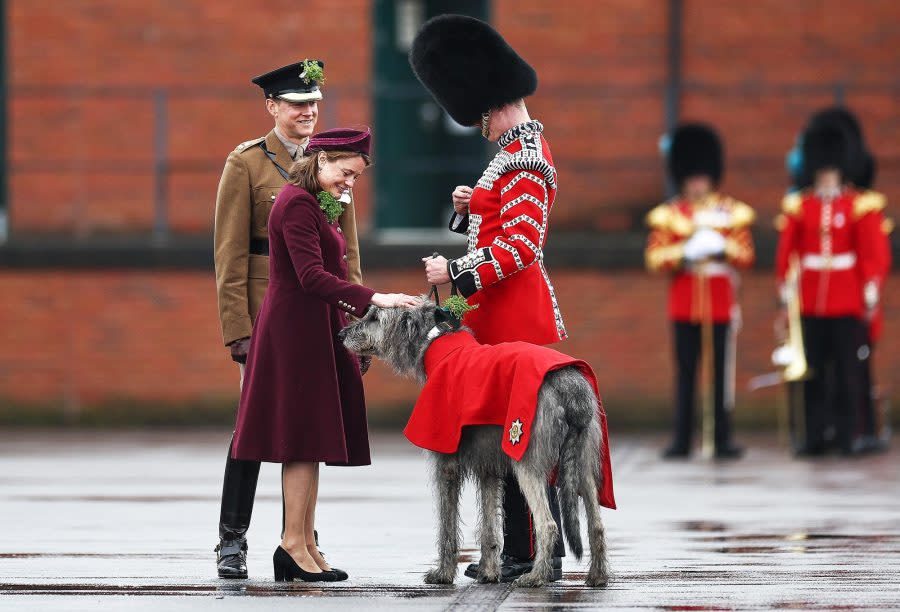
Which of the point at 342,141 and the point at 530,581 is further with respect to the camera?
the point at 342,141

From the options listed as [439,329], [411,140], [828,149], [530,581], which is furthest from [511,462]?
[411,140]

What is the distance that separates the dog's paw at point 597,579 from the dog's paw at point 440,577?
20.5 inches

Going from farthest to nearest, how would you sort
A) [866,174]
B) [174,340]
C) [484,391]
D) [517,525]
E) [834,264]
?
[174,340]
[866,174]
[834,264]
[517,525]
[484,391]

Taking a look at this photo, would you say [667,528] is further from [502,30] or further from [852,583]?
[502,30]

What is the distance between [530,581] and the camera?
6.62 metres

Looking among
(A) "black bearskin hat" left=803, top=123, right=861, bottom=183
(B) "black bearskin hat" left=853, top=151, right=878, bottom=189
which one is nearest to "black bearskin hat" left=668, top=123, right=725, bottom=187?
(A) "black bearskin hat" left=803, top=123, right=861, bottom=183

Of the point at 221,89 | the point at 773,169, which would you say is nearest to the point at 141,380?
the point at 221,89

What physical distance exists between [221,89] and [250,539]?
7718 mm

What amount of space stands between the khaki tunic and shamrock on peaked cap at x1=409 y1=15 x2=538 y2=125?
625 mm

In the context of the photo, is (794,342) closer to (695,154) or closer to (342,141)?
(695,154)

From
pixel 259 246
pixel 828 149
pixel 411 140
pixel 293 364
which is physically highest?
pixel 411 140

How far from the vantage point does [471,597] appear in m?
6.41

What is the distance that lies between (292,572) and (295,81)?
1964 mm

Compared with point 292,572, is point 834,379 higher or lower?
higher
